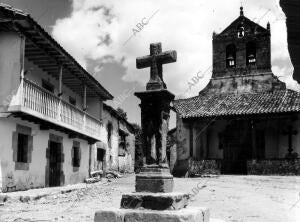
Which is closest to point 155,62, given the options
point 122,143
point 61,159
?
point 61,159

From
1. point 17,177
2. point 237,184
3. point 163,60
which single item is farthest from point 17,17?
point 237,184

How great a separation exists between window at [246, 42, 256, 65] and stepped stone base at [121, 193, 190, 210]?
1860 cm

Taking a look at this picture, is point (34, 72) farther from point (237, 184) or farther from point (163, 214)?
point (163, 214)

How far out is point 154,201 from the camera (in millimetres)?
5863

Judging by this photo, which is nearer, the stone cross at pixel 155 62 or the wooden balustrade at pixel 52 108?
the stone cross at pixel 155 62

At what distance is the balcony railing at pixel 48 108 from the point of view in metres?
10.9

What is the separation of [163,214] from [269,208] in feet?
15.1

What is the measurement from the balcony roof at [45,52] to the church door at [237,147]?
24.2 feet

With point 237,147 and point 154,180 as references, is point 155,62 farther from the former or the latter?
point 237,147

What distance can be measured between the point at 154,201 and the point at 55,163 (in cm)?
1023

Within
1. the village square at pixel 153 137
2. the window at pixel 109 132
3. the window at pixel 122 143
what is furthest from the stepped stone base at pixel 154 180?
the window at pixel 122 143

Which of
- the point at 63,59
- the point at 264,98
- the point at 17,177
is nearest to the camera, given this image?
the point at 17,177

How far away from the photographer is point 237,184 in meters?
14.5

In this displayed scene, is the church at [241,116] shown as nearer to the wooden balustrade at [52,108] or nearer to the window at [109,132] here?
the window at [109,132]
